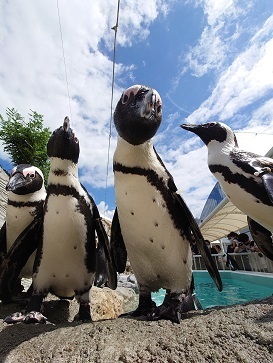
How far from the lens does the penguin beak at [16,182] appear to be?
6.10 feet

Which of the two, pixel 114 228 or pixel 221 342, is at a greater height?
pixel 114 228

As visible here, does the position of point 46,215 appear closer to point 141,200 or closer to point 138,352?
point 141,200

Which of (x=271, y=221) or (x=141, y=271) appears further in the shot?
(x=271, y=221)

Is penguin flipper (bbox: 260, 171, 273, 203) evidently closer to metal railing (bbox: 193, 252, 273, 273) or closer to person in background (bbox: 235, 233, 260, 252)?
metal railing (bbox: 193, 252, 273, 273)

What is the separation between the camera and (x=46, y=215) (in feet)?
5.36

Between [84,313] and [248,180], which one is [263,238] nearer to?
[248,180]

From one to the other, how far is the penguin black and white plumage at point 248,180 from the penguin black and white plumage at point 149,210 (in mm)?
609

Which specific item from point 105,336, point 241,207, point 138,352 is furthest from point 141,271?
point 241,207

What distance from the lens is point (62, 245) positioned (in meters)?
1.60

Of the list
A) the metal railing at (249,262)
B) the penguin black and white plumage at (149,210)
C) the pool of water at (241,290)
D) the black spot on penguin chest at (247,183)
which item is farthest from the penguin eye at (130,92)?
the metal railing at (249,262)

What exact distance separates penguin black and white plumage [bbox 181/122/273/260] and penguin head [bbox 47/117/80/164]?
114cm

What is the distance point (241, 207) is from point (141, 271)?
3.05ft

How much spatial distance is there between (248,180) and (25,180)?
65.6 inches

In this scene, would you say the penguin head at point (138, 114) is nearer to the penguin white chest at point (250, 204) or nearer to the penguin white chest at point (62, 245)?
the penguin white chest at point (62, 245)
